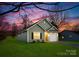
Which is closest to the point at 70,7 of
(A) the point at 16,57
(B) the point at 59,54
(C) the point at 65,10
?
(C) the point at 65,10

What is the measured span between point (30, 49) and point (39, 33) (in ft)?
0.73

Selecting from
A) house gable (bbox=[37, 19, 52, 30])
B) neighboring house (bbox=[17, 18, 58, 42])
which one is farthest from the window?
house gable (bbox=[37, 19, 52, 30])

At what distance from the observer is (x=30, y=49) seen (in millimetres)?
3840

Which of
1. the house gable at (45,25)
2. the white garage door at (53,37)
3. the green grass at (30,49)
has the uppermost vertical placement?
the house gable at (45,25)

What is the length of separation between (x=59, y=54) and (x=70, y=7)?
58cm

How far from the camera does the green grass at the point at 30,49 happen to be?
12.6 ft

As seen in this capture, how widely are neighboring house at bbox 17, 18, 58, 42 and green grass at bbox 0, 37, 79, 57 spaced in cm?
6

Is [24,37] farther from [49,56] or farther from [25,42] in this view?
[49,56]

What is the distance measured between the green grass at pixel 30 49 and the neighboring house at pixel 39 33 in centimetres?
6

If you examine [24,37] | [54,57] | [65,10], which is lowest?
[54,57]

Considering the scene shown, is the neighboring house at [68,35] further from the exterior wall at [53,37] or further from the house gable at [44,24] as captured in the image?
the house gable at [44,24]

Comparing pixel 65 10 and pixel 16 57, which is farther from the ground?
pixel 65 10

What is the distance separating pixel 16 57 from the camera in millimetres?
3834

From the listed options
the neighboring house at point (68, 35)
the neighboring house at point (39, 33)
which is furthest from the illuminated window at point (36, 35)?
the neighboring house at point (68, 35)
